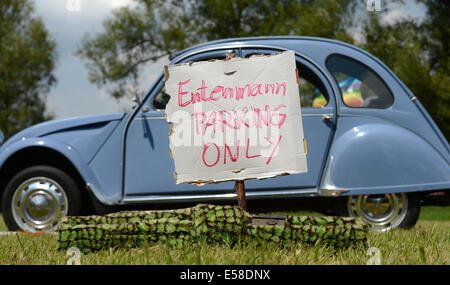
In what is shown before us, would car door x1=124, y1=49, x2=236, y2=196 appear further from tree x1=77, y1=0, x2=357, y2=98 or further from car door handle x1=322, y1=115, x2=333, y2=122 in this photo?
tree x1=77, y1=0, x2=357, y2=98

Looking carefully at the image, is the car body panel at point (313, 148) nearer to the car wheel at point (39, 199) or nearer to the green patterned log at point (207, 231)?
the car wheel at point (39, 199)

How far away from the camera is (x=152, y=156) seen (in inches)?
164

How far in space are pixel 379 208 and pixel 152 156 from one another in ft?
6.64

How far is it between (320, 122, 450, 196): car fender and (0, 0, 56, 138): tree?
14264 millimetres

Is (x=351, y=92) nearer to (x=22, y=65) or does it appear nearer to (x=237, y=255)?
(x=237, y=255)

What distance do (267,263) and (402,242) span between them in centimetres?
139

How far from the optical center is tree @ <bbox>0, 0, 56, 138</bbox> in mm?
16359

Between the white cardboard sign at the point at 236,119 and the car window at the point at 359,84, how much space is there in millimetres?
1508

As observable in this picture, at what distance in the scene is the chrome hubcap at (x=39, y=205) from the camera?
14.3 ft

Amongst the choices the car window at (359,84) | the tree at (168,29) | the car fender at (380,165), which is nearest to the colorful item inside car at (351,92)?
the car window at (359,84)

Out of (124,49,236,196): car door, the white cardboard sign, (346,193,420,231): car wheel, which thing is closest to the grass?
the white cardboard sign

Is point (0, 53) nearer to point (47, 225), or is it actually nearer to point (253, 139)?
point (47, 225)
